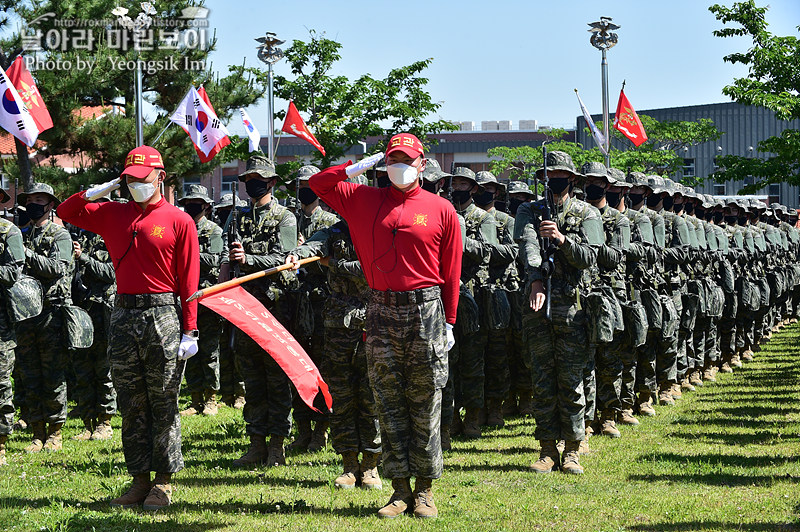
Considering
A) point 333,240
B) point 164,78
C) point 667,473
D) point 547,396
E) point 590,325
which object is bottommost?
point 667,473

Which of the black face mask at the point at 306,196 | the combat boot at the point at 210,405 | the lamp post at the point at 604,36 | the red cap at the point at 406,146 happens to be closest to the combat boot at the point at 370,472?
the red cap at the point at 406,146

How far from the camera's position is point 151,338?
7234mm

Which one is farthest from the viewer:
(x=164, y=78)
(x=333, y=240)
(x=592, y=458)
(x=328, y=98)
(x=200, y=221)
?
(x=328, y=98)

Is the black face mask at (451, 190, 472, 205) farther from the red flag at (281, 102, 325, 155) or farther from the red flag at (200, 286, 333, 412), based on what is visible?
the red flag at (281, 102, 325, 155)

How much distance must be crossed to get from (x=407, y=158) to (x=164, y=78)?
60.3 feet

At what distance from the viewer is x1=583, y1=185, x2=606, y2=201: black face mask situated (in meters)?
10.5

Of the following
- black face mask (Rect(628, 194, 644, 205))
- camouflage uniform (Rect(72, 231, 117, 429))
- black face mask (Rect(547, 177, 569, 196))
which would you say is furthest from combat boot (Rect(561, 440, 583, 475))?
camouflage uniform (Rect(72, 231, 117, 429))

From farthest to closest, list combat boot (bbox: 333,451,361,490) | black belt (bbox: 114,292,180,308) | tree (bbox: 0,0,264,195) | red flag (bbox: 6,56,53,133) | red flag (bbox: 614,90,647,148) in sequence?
1. red flag (bbox: 614,90,647,148)
2. tree (bbox: 0,0,264,195)
3. red flag (bbox: 6,56,53,133)
4. combat boot (bbox: 333,451,361,490)
5. black belt (bbox: 114,292,180,308)

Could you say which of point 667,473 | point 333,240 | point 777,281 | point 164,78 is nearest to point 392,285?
point 333,240

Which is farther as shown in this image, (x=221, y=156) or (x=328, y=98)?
(x=328, y=98)

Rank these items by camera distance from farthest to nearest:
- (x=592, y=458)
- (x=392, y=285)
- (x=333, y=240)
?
(x=592, y=458), (x=333, y=240), (x=392, y=285)

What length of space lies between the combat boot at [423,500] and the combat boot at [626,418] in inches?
205

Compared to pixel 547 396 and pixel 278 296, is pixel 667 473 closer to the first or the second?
pixel 547 396

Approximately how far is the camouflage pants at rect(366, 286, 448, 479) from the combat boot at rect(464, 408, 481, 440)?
3742 millimetres
